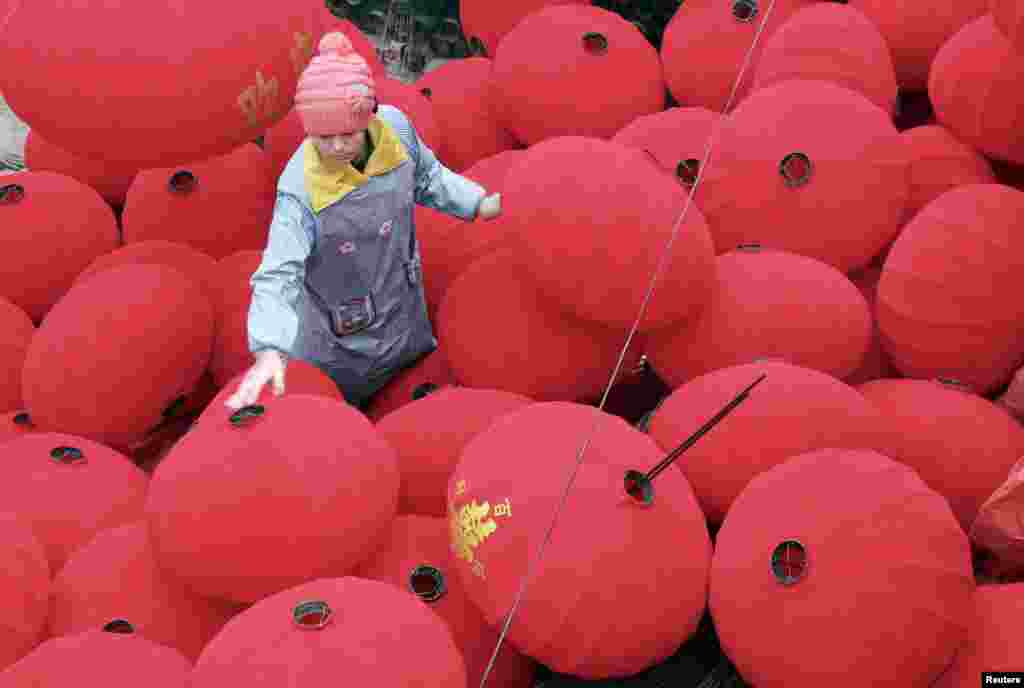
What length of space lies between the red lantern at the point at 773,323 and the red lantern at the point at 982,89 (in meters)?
0.59

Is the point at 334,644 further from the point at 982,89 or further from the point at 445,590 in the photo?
the point at 982,89

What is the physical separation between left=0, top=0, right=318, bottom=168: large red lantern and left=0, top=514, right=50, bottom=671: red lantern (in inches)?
32.5

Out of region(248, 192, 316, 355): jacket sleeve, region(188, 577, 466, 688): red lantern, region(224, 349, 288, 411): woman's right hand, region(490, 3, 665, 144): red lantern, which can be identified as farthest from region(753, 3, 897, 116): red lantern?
region(188, 577, 466, 688): red lantern

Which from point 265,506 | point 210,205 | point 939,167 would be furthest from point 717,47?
point 265,506

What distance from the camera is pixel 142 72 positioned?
2436 millimetres

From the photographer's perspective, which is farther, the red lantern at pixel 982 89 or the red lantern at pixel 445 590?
the red lantern at pixel 982 89

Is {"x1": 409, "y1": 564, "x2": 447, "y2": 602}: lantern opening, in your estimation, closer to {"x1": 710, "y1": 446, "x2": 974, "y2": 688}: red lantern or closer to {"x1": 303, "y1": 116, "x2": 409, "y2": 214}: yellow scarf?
{"x1": 710, "y1": 446, "x2": 974, "y2": 688}: red lantern

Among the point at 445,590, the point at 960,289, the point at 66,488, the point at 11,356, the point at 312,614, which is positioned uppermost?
the point at 960,289

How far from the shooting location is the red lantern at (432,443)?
7.96ft

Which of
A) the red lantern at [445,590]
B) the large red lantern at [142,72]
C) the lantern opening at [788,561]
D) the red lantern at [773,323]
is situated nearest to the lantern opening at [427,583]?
the red lantern at [445,590]

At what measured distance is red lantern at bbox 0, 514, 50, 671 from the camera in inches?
82.5

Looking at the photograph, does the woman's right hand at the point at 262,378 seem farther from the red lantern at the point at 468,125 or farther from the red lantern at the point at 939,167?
the red lantern at the point at 939,167

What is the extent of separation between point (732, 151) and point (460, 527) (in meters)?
1.21

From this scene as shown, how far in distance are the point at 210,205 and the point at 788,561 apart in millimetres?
1868
